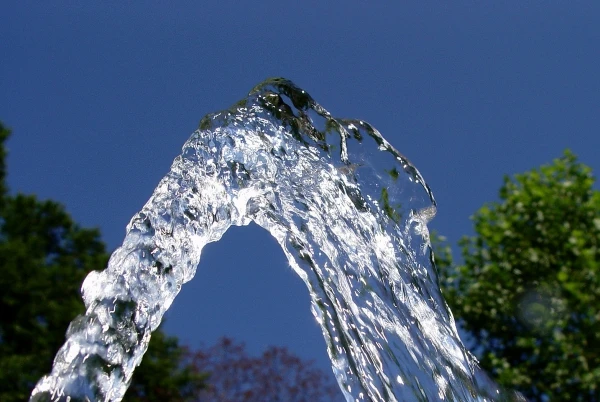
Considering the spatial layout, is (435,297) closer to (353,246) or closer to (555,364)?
(353,246)

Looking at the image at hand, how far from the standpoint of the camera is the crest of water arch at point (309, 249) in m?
2.08

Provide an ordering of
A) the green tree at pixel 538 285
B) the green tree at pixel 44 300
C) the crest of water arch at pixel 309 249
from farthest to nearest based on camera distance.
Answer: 1. the green tree at pixel 44 300
2. the green tree at pixel 538 285
3. the crest of water arch at pixel 309 249

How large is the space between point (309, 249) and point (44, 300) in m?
7.77

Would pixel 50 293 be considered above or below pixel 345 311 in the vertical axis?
above

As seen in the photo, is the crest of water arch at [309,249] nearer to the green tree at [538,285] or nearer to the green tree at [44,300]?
the green tree at [538,285]

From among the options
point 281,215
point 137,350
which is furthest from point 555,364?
point 137,350

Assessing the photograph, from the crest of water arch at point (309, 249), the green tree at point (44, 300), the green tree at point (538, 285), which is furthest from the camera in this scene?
the green tree at point (44, 300)

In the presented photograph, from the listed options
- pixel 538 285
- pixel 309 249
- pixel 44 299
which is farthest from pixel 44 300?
pixel 309 249

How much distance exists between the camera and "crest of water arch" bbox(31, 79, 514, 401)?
208cm

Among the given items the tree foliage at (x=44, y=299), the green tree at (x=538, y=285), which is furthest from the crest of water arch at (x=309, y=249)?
the tree foliage at (x=44, y=299)

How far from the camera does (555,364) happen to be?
22.7 ft

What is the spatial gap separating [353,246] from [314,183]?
0.25 meters

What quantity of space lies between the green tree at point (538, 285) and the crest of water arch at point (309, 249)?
4521 mm

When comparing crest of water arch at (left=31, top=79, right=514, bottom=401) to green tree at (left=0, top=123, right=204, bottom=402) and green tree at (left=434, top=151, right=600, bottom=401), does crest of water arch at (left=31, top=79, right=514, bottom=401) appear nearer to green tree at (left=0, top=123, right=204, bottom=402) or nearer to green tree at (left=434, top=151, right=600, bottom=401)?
green tree at (left=434, top=151, right=600, bottom=401)
